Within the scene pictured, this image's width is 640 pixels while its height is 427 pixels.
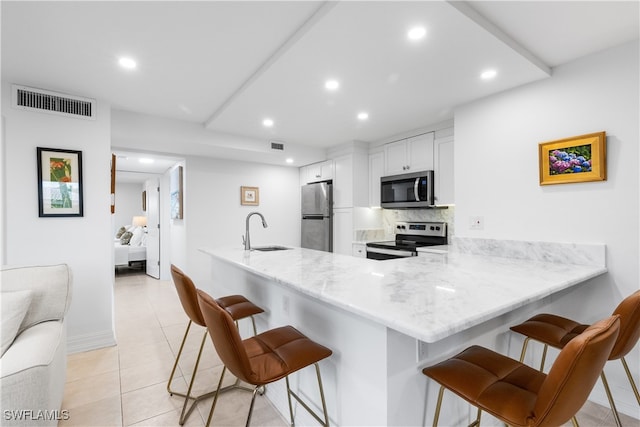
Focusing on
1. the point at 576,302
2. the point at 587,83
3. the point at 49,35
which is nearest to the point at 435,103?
the point at 587,83

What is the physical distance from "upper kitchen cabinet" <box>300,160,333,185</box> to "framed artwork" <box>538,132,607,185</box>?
9.54 ft

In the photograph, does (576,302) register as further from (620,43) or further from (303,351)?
(303,351)

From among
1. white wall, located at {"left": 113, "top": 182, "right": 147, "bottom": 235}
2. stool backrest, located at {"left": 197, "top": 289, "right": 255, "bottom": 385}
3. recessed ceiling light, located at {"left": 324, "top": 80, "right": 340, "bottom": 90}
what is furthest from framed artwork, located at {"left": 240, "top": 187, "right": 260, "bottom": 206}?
white wall, located at {"left": 113, "top": 182, "right": 147, "bottom": 235}

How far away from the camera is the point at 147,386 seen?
2170 millimetres

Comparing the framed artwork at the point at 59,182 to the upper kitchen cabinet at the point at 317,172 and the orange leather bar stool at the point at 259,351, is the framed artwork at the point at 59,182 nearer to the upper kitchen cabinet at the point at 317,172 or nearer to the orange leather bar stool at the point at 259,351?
the orange leather bar stool at the point at 259,351

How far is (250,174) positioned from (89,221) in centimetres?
246

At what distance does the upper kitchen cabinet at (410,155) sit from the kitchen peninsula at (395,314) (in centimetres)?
184

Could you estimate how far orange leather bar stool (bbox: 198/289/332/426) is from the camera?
3.71ft

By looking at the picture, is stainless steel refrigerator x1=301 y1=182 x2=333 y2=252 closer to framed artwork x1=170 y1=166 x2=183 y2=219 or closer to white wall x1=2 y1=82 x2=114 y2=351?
framed artwork x1=170 y1=166 x2=183 y2=219

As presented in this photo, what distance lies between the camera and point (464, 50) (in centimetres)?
193

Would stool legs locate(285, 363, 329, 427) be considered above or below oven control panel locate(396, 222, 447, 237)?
below

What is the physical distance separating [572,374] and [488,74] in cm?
213

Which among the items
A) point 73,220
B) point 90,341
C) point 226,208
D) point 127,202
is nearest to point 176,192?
point 226,208

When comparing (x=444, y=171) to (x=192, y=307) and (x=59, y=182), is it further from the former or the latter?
(x=59, y=182)
